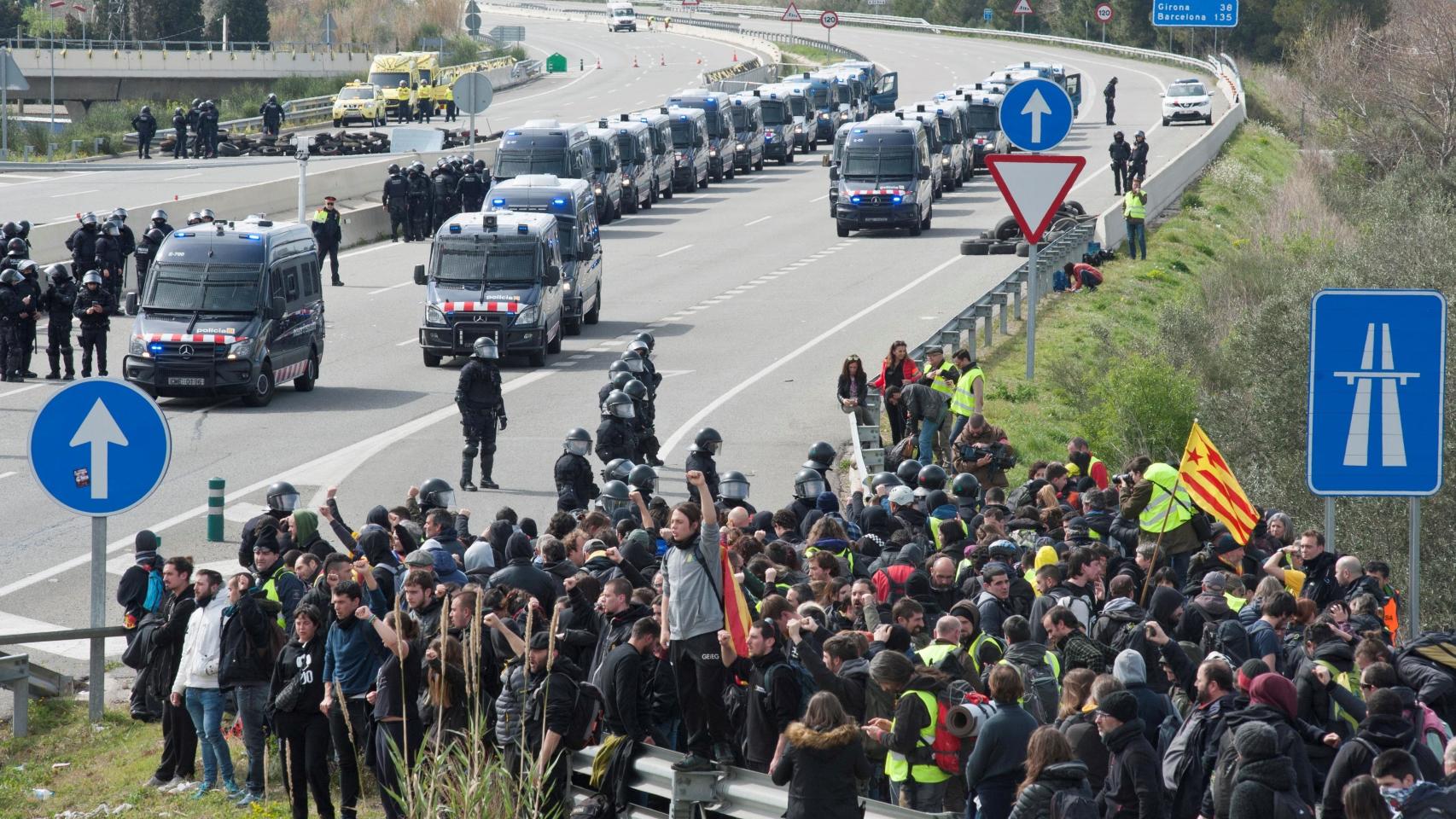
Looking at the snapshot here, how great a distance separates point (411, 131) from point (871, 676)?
42.3 meters

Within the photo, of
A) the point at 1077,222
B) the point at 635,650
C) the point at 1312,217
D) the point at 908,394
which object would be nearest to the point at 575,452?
the point at 908,394

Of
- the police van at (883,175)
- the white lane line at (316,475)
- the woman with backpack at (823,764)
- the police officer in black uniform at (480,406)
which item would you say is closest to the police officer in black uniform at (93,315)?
the white lane line at (316,475)

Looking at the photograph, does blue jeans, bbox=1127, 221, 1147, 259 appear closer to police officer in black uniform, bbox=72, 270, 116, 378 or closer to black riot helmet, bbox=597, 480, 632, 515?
police officer in black uniform, bbox=72, 270, 116, 378

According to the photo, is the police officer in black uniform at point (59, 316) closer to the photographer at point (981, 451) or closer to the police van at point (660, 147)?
the photographer at point (981, 451)

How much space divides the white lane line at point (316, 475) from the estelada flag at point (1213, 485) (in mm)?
8069

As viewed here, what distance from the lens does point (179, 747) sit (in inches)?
429

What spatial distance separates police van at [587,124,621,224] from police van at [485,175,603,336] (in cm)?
996

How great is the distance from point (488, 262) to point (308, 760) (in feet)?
56.0

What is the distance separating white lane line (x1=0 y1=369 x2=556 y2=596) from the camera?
54.4 feet

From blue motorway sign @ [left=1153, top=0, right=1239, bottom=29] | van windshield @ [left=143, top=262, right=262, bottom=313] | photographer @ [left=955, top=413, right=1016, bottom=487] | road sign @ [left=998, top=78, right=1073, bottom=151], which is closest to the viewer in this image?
photographer @ [left=955, top=413, right=1016, bottom=487]

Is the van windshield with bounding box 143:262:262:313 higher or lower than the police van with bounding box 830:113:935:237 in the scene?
lower

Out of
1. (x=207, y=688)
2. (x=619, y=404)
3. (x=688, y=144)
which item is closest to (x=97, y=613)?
(x=207, y=688)

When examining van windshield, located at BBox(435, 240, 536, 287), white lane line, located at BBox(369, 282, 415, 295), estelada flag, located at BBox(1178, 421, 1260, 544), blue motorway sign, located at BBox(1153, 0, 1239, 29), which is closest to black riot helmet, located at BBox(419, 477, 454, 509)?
estelada flag, located at BBox(1178, 421, 1260, 544)

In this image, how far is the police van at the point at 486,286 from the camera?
26.2 m
